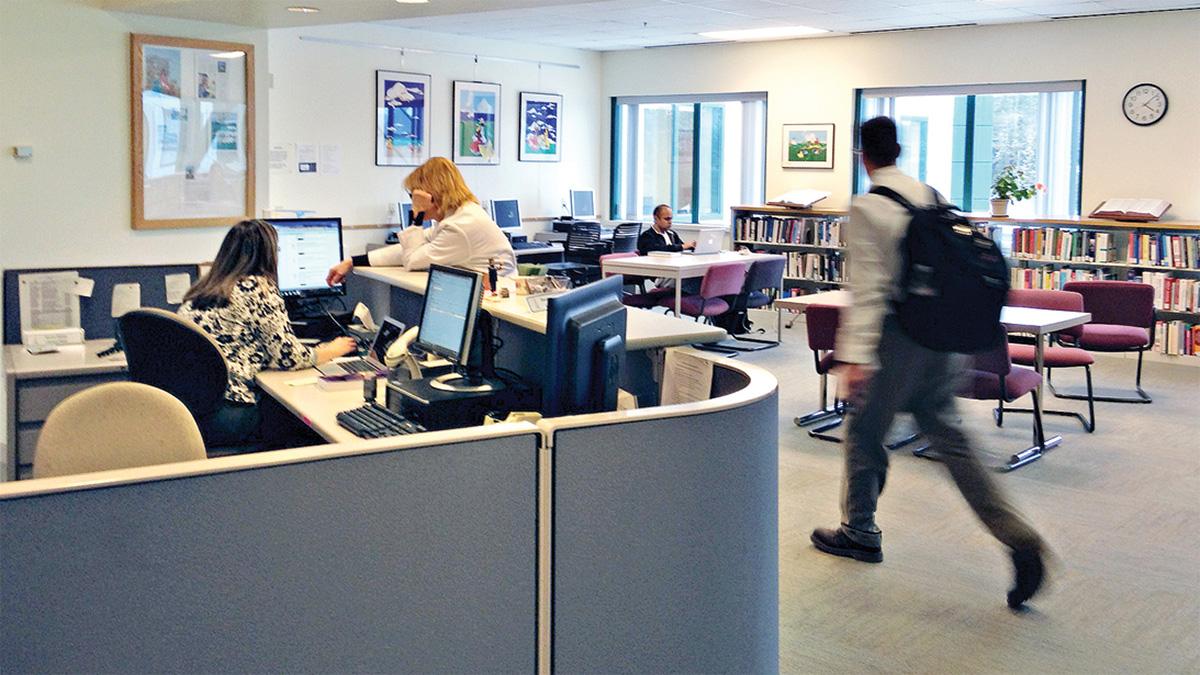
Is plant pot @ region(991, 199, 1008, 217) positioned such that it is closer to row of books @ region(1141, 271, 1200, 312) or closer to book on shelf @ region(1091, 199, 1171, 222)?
book on shelf @ region(1091, 199, 1171, 222)

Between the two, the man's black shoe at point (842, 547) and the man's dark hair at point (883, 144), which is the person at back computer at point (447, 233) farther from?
the man's black shoe at point (842, 547)

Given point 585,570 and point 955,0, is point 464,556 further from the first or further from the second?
point 955,0

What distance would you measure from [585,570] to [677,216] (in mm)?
11269

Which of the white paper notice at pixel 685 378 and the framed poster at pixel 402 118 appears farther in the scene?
the framed poster at pixel 402 118

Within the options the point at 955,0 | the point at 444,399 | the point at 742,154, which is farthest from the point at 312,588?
the point at 742,154

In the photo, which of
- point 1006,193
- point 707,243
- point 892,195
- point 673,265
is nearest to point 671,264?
point 673,265

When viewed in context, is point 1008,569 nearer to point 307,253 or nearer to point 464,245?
Result: point 464,245

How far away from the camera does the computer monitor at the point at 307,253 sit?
5.16m

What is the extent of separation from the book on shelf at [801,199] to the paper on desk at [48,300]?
7688mm

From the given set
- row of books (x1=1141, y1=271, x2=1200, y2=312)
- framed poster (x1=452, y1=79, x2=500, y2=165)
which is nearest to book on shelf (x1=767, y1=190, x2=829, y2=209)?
framed poster (x1=452, y1=79, x2=500, y2=165)

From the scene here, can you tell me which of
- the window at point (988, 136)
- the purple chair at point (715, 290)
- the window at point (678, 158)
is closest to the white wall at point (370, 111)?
the window at point (678, 158)

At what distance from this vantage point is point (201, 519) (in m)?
1.72

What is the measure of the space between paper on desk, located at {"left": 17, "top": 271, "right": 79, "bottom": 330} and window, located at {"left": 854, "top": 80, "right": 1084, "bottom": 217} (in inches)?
307

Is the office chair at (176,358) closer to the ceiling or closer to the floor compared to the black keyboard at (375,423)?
closer to the ceiling
